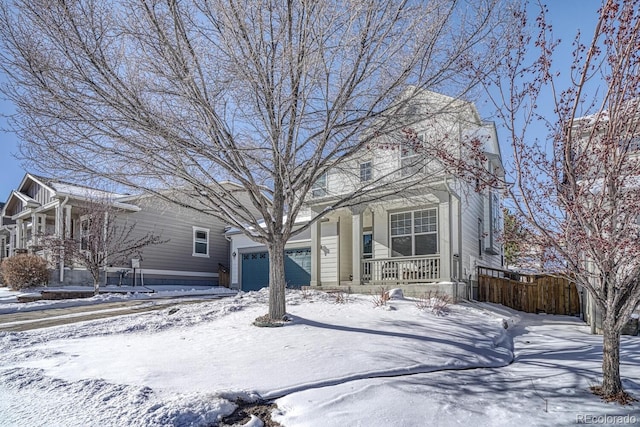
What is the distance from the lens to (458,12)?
680 cm

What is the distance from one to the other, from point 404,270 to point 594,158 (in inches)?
383

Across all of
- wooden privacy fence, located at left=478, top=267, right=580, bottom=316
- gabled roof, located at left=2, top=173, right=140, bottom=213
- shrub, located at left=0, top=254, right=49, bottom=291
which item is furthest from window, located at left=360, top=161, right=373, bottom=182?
shrub, located at left=0, top=254, right=49, bottom=291

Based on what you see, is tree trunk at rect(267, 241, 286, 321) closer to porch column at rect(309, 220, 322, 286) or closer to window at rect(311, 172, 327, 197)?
window at rect(311, 172, 327, 197)

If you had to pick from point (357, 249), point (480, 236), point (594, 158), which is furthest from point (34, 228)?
point (594, 158)

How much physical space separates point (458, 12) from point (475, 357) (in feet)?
17.2

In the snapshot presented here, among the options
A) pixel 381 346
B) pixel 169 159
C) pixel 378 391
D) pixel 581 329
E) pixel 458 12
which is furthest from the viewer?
pixel 581 329

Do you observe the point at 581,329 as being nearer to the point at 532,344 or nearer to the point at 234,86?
the point at 532,344

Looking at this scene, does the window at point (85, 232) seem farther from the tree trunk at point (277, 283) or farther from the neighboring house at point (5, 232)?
the tree trunk at point (277, 283)

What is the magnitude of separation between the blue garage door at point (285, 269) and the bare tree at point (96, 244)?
4.78 m

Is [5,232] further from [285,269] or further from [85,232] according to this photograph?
[285,269]

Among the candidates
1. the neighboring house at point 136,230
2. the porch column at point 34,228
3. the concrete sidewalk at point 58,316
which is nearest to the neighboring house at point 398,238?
the concrete sidewalk at point 58,316

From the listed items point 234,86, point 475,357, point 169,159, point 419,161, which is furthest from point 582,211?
point 169,159

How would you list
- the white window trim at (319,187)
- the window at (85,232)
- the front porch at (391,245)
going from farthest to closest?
the window at (85,232) → the front porch at (391,245) → the white window trim at (319,187)

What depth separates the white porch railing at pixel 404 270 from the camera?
13203 millimetres
